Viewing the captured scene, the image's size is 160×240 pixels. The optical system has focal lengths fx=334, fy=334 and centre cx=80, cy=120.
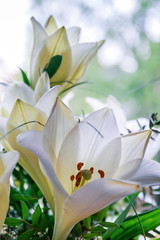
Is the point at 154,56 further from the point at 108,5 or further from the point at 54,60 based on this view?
the point at 54,60

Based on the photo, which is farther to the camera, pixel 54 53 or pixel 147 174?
pixel 54 53

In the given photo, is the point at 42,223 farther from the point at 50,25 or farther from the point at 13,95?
the point at 50,25

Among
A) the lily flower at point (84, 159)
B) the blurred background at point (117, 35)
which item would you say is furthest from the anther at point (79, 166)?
the blurred background at point (117, 35)

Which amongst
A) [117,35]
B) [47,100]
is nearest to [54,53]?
[47,100]

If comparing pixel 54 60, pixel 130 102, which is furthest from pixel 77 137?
pixel 130 102

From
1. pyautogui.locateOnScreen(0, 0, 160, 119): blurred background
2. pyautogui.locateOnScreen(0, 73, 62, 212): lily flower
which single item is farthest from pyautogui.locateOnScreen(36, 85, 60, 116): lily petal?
pyautogui.locateOnScreen(0, 0, 160, 119): blurred background

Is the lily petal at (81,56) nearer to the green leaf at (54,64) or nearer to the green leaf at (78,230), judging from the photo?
the green leaf at (54,64)

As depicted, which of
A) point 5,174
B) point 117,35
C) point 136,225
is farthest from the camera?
point 117,35
